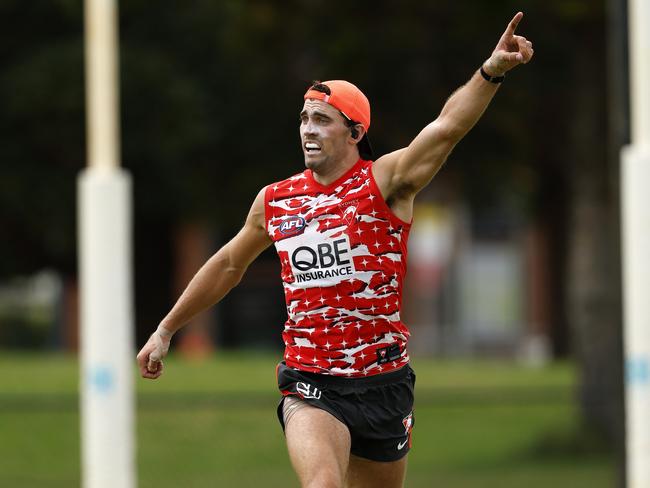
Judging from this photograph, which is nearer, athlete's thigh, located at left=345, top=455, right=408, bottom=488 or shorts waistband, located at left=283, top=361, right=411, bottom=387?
shorts waistband, located at left=283, top=361, right=411, bottom=387

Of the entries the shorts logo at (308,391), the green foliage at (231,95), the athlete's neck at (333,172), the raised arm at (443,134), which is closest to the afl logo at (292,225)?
the athlete's neck at (333,172)

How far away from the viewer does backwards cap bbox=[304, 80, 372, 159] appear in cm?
688

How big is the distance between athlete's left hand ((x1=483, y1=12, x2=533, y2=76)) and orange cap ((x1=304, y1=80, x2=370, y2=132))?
671 millimetres

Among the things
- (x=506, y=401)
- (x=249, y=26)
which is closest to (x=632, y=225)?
(x=506, y=401)

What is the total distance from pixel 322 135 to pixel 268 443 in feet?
32.0

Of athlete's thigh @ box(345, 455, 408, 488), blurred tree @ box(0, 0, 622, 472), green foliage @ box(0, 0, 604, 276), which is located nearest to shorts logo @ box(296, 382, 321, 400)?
athlete's thigh @ box(345, 455, 408, 488)

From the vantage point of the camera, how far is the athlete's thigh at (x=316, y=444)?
21.2 ft

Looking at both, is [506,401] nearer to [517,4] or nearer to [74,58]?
[517,4]

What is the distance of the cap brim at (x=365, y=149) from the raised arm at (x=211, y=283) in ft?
1.58

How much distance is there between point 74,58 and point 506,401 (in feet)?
36.2

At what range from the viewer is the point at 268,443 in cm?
1627

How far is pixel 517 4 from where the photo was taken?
1683cm

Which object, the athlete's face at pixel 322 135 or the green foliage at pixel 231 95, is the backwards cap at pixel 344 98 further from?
the green foliage at pixel 231 95

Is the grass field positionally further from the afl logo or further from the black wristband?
the black wristband
